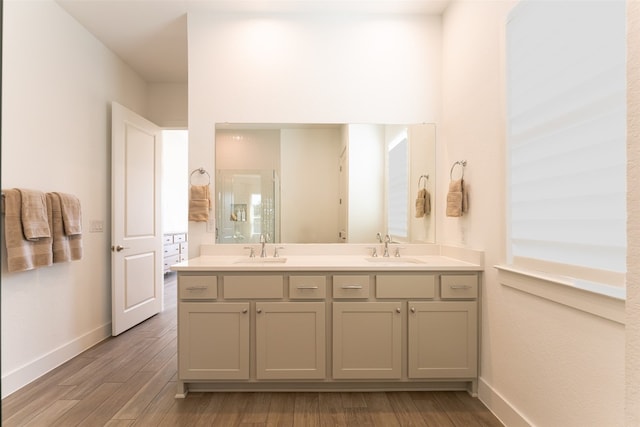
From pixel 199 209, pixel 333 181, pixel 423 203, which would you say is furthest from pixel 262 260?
pixel 423 203

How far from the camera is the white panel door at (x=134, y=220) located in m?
3.44

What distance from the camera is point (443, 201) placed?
2920 mm

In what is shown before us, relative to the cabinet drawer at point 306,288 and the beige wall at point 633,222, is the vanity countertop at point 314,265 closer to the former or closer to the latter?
the cabinet drawer at point 306,288

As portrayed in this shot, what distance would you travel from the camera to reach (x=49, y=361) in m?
2.73

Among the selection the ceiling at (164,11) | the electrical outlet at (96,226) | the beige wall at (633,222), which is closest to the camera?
the beige wall at (633,222)

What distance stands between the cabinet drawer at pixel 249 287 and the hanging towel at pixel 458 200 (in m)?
1.30

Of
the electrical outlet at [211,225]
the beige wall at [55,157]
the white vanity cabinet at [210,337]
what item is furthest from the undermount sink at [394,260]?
the beige wall at [55,157]

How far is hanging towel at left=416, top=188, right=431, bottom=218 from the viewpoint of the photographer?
2967mm

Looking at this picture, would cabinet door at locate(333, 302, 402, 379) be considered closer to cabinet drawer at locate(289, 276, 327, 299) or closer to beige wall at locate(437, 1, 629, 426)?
cabinet drawer at locate(289, 276, 327, 299)

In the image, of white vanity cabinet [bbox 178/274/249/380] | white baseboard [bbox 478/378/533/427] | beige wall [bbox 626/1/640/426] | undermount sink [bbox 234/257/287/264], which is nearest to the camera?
beige wall [bbox 626/1/640/426]

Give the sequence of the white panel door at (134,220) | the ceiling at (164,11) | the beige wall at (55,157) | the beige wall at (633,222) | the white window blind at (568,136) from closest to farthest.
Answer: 1. the beige wall at (633,222)
2. the white window blind at (568,136)
3. the beige wall at (55,157)
4. the ceiling at (164,11)
5. the white panel door at (134,220)

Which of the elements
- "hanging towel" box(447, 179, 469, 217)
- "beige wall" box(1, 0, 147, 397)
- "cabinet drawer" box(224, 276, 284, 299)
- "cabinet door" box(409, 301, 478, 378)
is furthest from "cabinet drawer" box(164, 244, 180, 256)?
"hanging towel" box(447, 179, 469, 217)

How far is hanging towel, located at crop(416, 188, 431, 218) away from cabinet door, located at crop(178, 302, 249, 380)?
1.55m

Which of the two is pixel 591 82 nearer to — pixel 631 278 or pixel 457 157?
pixel 631 278
